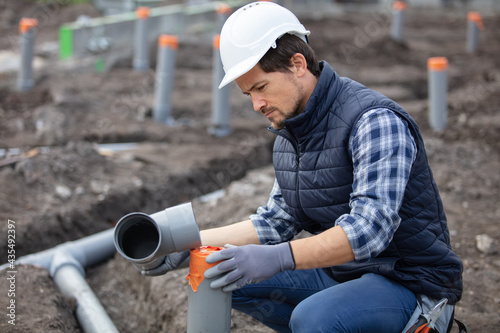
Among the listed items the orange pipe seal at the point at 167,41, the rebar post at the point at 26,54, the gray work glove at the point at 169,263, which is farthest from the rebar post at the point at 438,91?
the rebar post at the point at 26,54

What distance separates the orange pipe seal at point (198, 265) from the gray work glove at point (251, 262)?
8 cm

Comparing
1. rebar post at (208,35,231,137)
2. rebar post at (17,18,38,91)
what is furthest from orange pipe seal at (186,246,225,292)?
rebar post at (17,18,38,91)

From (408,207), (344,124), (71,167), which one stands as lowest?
(71,167)

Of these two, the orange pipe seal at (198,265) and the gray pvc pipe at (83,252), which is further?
the gray pvc pipe at (83,252)

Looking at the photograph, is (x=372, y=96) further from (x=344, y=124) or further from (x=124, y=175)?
(x=124, y=175)

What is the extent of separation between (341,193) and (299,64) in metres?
0.56

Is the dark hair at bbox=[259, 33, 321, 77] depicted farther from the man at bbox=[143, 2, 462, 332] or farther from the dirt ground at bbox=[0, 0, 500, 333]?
the dirt ground at bbox=[0, 0, 500, 333]

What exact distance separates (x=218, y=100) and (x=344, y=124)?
4.31 meters

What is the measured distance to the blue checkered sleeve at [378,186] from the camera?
71.7 inches

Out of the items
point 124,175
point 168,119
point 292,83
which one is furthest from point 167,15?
point 292,83

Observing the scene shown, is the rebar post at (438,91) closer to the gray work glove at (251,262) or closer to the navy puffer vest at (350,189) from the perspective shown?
the navy puffer vest at (350,189)

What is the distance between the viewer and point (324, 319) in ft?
6.23

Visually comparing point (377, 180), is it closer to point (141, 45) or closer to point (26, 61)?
point (26, 61)

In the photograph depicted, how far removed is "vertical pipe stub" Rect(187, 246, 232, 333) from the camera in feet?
6.58
